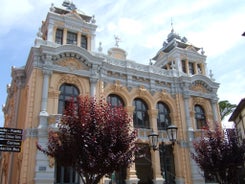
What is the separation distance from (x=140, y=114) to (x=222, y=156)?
8.30 meters

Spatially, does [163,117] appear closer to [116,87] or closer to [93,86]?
[116,87]

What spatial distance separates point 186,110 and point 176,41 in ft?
27.9

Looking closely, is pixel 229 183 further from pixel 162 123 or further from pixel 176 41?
pixel 176 41

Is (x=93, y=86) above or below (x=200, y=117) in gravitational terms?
above

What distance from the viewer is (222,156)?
20562mm

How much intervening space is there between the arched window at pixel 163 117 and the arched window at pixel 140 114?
1336 millimetres

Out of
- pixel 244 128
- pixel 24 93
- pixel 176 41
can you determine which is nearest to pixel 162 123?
pixel 244 128

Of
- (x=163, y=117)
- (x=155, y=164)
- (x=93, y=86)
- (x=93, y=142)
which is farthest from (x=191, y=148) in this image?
(x=93, y=142)

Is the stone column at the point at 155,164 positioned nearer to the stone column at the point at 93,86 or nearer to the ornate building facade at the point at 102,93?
the ornate building facade at the point at 102,93

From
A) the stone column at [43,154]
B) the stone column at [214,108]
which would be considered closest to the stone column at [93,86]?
the stone column at [43,154]

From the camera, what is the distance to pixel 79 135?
14016 millimetres

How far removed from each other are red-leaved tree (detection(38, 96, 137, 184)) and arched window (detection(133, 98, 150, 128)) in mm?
10350

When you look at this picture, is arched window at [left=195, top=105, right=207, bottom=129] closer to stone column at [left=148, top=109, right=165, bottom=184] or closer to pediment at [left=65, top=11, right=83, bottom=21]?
stone column at [left=148, top=109, right=165, bottom=184]

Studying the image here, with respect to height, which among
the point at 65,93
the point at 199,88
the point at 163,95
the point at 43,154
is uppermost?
the point at 199,88
